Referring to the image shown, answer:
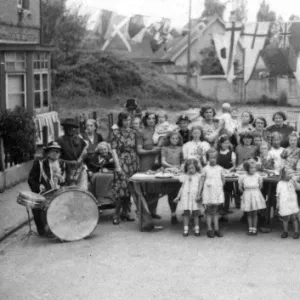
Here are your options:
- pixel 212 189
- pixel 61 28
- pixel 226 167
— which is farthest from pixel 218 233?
pixel 61 28

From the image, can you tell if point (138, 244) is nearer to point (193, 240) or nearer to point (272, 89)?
point (193, 240)

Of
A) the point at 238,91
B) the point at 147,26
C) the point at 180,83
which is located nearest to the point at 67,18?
the point at 180,83

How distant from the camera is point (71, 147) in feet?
31.6

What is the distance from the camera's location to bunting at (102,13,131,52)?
55.8 m

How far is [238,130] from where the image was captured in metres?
11.1

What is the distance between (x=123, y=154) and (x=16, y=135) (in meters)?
4.88

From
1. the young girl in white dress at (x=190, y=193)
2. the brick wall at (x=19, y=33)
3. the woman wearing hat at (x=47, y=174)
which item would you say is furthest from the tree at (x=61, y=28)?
the young girl in white dress at (x=190, y=193)

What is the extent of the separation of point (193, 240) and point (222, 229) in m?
0.84

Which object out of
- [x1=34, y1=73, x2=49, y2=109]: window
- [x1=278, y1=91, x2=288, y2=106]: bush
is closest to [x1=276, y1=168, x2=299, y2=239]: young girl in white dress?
[x1=34, y1=73, x2=49, y2=109]: window

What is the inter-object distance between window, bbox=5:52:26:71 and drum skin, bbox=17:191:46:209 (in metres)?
11.5

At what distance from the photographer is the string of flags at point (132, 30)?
183ft

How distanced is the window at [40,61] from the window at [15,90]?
0.90 metres

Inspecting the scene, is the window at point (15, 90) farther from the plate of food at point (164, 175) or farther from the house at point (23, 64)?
the plate of food at point (164, 175)

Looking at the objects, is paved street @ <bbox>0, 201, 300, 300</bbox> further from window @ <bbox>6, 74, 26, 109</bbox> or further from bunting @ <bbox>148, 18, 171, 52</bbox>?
bunting @ <bbox>148, 18, 171, 52</bbox>
